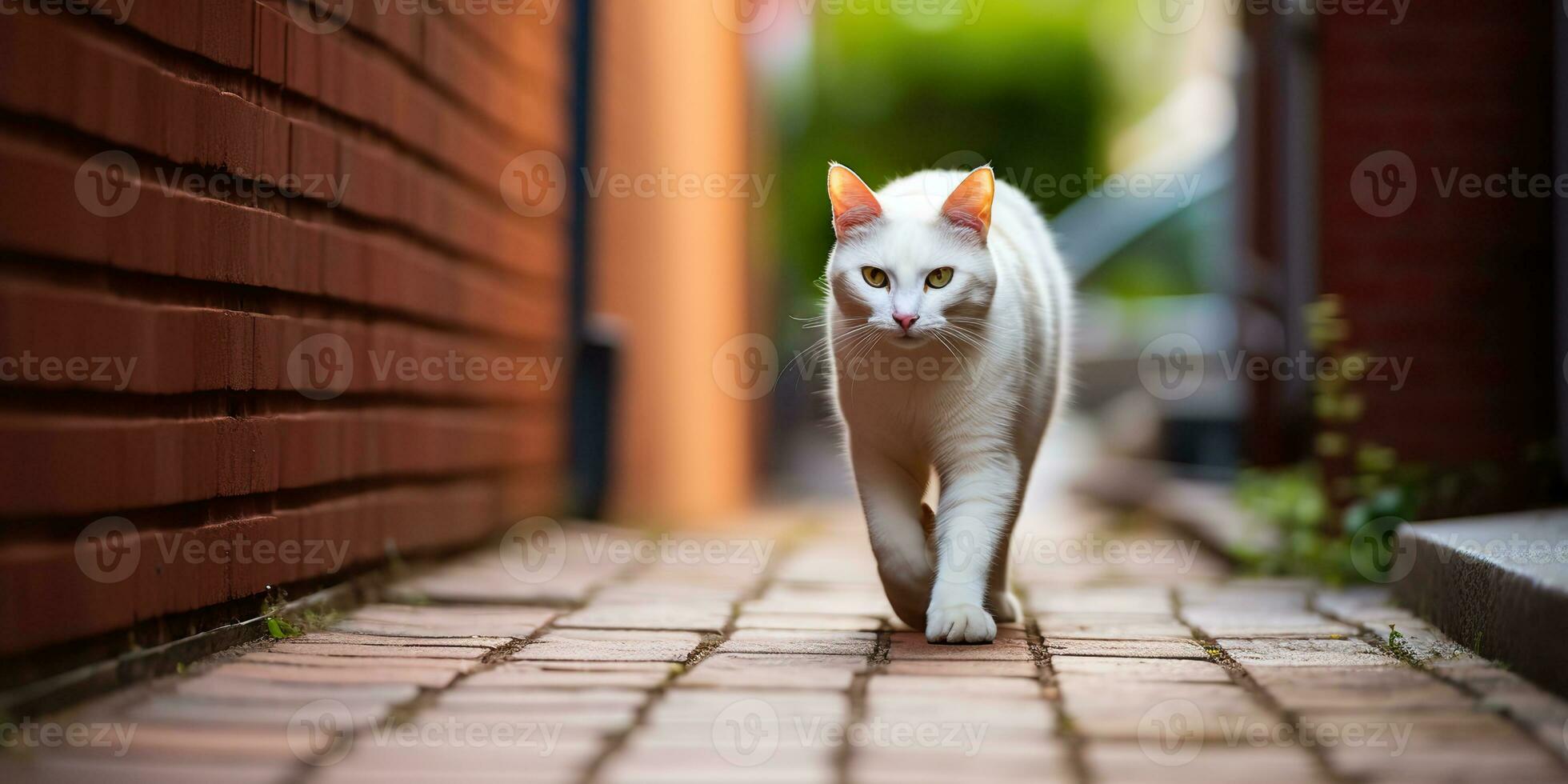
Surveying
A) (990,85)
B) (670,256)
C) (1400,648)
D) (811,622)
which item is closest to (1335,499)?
(1400,648)

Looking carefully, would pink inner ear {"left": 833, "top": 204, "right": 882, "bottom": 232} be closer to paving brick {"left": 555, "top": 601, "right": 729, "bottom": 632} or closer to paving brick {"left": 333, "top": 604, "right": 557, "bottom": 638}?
paving brick {"left": 555, "top": 601, "right": 729, "bottom": 632}

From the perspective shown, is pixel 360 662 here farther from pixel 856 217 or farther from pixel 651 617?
pixel 856 217

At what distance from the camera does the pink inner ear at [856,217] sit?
3.15 meters

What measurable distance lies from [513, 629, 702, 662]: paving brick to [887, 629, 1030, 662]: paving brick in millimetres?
439

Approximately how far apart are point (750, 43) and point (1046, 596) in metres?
8.66

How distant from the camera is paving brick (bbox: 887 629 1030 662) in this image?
2.86 metres

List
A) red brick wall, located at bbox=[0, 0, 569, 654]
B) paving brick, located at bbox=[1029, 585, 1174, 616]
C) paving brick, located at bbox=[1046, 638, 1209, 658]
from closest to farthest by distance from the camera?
red brick wall, located at bbox=[0, 0, 569, 654], paving brick, located at bbox=[1046, 638, 1209, 658], paving brick, located at bbox=[1029, 585, 1174, 616]

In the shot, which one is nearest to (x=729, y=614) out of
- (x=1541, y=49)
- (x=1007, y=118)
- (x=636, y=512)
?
(x=1541, y=49)

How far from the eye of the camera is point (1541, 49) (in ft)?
15.3

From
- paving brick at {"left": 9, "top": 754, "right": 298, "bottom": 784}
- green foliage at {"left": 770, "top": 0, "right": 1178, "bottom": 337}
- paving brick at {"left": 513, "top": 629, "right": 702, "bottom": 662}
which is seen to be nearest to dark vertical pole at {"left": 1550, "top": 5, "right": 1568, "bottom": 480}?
paving brick at {"left": 513, "top": 629, "right": 702, "bottom": 662}

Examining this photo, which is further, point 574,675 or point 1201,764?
point 574,675

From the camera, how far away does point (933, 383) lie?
314cm

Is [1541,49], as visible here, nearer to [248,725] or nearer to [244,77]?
Answer: [244,77]

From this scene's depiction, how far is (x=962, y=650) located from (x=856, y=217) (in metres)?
0.97
